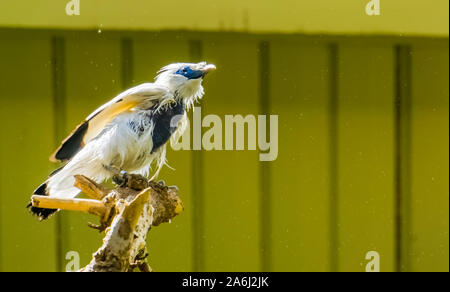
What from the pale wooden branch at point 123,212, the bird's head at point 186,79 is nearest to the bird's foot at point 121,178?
the pale wooden branch at point 123,212

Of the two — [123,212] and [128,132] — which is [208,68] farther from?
[123,212]

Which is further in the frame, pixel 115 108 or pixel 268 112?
pixel 268 112

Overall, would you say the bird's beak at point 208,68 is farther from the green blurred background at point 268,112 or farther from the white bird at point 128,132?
the green blurred background at point 268,112

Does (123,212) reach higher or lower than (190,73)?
lower

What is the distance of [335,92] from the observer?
93 centimetres

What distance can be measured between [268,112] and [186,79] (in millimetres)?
232

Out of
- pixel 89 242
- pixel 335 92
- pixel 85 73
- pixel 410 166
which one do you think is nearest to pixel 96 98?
pixel 85 73

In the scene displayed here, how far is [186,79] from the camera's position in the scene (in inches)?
27.4

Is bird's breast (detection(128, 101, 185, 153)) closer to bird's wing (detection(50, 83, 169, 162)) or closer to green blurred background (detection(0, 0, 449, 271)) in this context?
bird's wing (detection(50, 83, 169, 162))

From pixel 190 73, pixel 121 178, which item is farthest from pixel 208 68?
pixel 121 178

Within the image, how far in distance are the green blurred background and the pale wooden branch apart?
0.19 meters

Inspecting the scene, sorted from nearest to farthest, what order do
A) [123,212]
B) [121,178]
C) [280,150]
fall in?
[123,212], [121,178], [280,150]

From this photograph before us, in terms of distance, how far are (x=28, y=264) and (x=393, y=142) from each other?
567 millimetres
